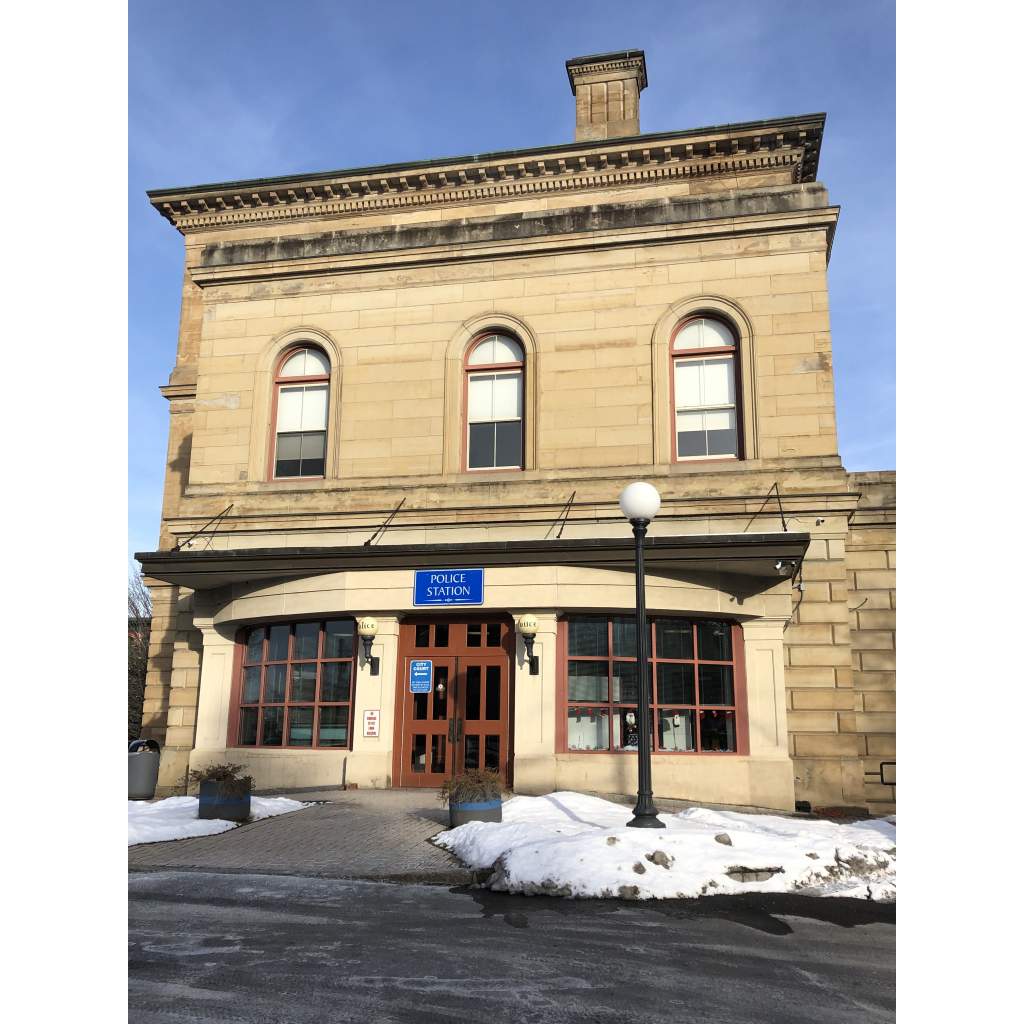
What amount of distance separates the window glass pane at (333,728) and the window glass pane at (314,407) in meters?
5.40

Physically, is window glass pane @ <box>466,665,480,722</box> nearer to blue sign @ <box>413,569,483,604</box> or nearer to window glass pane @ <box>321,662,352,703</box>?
blue sign @ <box>413,569,483,604</box>

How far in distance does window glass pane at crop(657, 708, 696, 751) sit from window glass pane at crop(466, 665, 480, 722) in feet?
9.99

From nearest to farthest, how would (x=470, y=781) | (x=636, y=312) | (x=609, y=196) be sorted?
1. (x=470, y=781)
2. (x=636, y=312)
3. (x=609, y=196)

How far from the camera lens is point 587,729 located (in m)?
15.1

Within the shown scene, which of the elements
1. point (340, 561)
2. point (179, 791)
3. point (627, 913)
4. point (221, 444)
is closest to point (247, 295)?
point (221, 444)

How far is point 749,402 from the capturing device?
52.4 ft

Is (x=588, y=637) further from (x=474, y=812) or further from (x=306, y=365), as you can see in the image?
(x=306, y=365)

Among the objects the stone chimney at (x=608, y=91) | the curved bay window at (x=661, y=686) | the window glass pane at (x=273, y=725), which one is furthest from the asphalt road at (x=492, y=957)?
the stone chimney at (x=608, y=91)

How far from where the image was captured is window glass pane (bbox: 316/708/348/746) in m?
16.0

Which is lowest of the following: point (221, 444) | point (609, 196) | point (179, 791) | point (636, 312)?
point (179, 791)

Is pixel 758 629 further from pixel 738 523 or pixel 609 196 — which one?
pixel 609 196

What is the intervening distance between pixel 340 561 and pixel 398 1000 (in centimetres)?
1101

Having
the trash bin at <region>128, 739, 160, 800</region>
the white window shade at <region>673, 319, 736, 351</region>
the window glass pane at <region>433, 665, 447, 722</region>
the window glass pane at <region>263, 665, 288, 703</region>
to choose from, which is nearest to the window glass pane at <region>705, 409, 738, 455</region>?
the white window shade at <region>673, 319, 736, 351</region>

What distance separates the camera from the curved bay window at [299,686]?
52.7 ft
